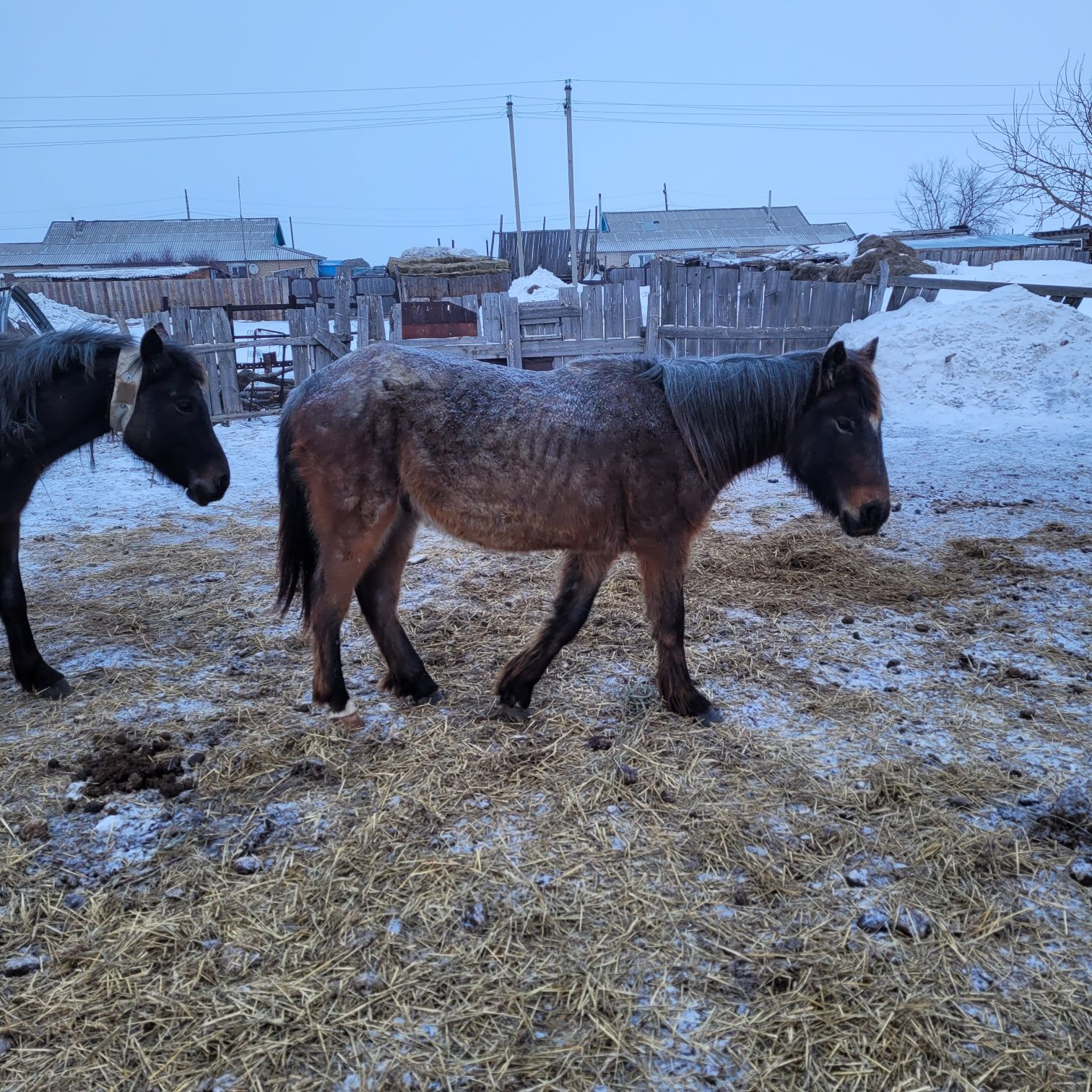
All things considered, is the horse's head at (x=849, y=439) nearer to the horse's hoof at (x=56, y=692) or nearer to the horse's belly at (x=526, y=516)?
the horse's belly at (x=526, y=516)

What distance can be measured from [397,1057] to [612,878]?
37.6 inches

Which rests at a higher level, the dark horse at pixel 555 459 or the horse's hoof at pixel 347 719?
the dark horse at pixel 555 459

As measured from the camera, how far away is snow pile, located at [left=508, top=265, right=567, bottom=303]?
23.5 m

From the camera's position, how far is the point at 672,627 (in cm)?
383

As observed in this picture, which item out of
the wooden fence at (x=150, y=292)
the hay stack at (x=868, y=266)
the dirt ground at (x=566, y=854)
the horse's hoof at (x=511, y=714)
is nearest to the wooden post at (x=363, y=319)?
the dirt ground at (x=566, y=854)

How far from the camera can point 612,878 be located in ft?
8.80

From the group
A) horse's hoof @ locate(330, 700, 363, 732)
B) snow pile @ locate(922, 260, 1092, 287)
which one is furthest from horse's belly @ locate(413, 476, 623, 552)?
snow pile @ locate(922, 260, 1092, 287)

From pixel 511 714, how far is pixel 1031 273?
18693 millimetres

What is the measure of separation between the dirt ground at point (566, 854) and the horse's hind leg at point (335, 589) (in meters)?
0.23

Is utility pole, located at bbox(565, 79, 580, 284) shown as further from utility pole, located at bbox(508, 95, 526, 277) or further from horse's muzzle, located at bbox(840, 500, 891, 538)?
horse's muzzle, located at bbox(840, 500, 891, 538)

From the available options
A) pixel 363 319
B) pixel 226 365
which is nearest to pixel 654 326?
pixel 363 319

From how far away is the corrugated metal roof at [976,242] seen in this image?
27016 mm

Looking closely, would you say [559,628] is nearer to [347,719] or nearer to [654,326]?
[347,719]

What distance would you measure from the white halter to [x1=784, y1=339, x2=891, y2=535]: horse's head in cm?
353
